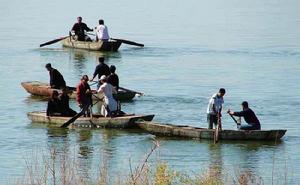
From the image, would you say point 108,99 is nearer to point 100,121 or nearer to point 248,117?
point 100,121

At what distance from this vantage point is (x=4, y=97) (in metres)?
35.6

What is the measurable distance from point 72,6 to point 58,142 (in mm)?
60958

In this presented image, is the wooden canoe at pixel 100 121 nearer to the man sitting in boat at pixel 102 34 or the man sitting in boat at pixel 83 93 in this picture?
the man sitting in boat at pixel 83 93

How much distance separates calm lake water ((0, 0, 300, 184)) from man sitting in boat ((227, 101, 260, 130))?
1.42 feet

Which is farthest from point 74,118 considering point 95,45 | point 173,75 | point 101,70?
point 95,45

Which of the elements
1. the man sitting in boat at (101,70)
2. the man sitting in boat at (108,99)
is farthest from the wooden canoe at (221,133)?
the man sitting in boat at (101,70)

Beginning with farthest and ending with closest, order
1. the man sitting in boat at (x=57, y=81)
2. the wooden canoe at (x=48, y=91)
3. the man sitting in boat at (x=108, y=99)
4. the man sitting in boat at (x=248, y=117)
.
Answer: the wooden canoe at (x=48, y=91)
the man sitting in boat at (x=57, y=81)
the man sitting in boat at (x=108, y=99)
the man sitting in boat at (x=248, y=117)

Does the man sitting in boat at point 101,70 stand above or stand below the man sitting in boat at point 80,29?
below

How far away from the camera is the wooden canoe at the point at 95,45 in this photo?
45.9 meters

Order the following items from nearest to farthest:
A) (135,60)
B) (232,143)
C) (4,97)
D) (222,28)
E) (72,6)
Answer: (232,143) → (4,97) → (135,60) → (222,28) → (72,6)

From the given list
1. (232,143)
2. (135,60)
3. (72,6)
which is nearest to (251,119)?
(232,143)

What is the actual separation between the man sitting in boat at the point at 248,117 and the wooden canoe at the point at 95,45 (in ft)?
65.5

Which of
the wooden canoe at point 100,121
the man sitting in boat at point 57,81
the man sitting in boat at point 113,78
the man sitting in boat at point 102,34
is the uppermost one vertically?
the man sitting in boat at point 102,34

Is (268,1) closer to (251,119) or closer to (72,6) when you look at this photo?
(72,6)
